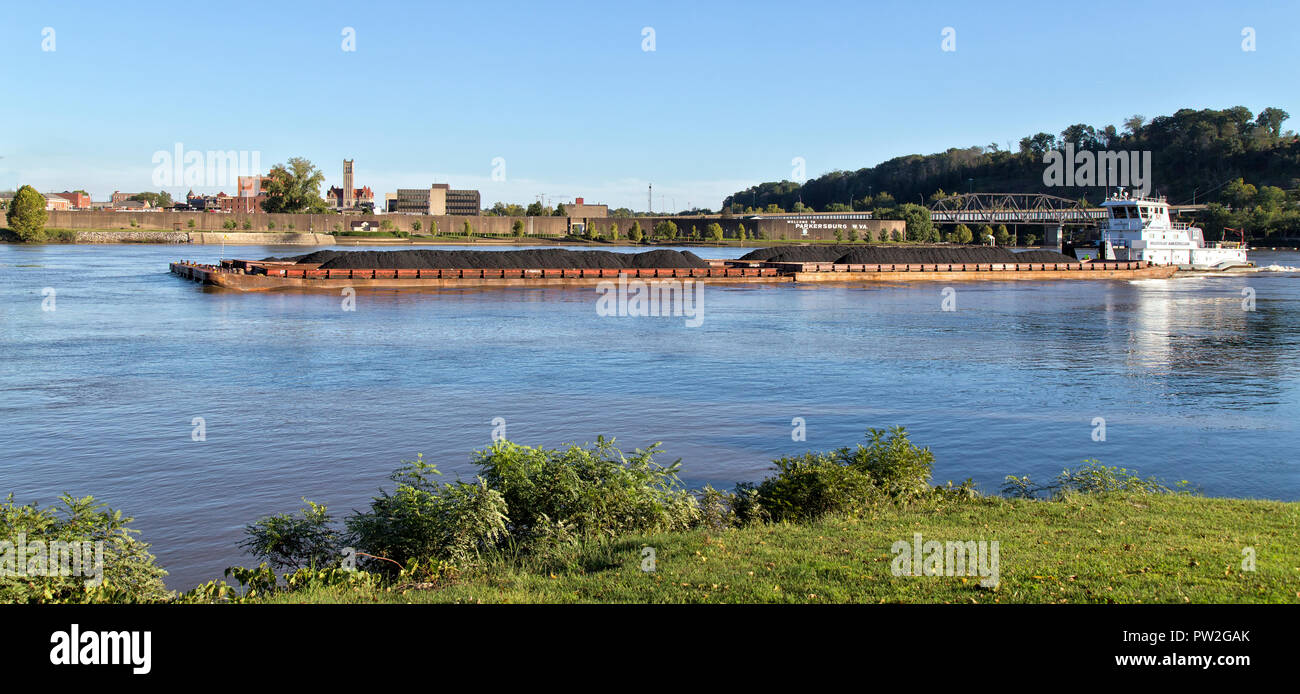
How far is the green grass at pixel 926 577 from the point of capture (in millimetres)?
7438

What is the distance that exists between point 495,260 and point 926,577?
62.5 meters

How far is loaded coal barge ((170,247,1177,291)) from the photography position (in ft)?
194

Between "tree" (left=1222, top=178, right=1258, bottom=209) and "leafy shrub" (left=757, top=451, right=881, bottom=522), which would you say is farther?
"tree" (left=1222, top=178, right=1258, bottom=209)

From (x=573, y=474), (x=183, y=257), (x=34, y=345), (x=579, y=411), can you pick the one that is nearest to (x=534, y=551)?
(x=573, y=474)

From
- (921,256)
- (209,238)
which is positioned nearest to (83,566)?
(921,256)

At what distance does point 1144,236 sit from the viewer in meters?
84.7

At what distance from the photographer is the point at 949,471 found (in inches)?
608

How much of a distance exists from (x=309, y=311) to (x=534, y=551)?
3860 centimetres

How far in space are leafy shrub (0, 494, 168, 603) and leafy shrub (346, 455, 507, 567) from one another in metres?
2.12

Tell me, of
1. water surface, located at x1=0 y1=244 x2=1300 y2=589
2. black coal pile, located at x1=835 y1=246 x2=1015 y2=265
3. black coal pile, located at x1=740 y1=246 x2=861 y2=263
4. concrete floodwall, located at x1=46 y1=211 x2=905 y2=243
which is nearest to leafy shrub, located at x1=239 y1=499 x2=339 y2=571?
water surface, located at x1=0 y1=244 x2=1300 y2=589

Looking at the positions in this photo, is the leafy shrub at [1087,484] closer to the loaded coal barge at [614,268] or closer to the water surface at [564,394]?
the water surface at [564,394]

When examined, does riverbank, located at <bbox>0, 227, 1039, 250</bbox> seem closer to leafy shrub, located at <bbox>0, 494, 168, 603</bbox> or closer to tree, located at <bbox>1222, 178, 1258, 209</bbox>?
tree, located at <bbox>1222, 178, 1258, 209</bbox>

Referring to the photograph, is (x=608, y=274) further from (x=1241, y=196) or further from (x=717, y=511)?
(x=1241, y=196)
